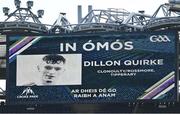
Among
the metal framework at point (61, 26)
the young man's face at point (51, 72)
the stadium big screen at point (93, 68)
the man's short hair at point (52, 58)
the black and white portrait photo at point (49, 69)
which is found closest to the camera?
the stadium big screen at point (93, 68)

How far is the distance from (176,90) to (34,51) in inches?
381

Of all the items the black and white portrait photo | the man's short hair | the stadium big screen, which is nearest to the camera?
the stadium big screen

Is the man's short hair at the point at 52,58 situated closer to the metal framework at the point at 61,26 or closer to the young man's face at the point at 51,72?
the young man's face at the point at 51,72

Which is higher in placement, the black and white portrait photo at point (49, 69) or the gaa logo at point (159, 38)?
the gaa logo at point (159, 38)

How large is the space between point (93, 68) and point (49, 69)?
2926 millimetres

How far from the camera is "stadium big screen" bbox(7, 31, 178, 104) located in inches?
1542

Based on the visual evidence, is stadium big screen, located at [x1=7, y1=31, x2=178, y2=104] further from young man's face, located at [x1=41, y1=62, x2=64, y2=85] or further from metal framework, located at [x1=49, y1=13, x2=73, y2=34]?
metal framework, located at [x1=49, y1=13, x2=73, y2=34]

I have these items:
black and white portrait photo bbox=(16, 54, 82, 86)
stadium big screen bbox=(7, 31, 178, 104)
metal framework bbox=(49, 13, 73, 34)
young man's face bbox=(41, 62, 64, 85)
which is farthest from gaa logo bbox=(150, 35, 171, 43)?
metal framework bbox=(49, 13, 73, 34)

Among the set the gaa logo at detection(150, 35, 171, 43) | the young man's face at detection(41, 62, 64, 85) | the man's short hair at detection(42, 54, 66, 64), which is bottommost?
the young man's face at detection(41, 62, 64, 85)

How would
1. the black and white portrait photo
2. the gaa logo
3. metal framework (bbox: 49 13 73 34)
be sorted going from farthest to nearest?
metal framework (bbox: 49 13 73 34) → the black and white portrait photo → the gaa logo

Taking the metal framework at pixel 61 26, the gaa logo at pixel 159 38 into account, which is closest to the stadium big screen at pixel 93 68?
the gaa logo at pixel 159 38

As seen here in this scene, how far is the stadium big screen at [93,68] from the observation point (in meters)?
39.2

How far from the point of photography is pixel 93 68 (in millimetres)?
40125

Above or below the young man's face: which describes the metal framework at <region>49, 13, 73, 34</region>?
above
